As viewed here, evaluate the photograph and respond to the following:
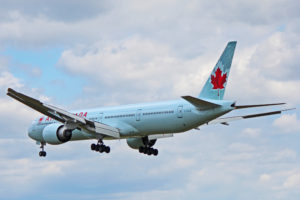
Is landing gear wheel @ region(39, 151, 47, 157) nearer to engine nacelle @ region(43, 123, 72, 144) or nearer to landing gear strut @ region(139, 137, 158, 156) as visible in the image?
engine nacelle @ region(43, 123, 72, 144)

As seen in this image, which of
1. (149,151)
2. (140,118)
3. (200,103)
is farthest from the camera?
(149,151)

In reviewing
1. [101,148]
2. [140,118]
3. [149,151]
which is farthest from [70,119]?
[149,151]

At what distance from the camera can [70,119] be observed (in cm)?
6550

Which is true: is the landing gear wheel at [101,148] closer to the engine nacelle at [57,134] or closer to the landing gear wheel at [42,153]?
the engine nacelle at [57,134]

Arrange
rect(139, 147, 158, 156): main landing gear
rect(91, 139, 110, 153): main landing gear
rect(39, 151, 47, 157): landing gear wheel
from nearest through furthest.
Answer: rect(91, 139, 110, 153): main landing gear → rect(139, 147, 158, 156): main landing gear → rect(39, 151, 47, 157): landing gear wheel

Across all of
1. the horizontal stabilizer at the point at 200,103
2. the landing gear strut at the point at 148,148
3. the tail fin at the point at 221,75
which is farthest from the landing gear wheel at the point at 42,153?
the horizontal stabilizer at the point at 200,103

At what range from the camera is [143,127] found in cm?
6444

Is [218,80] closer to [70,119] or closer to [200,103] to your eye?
[200,103]

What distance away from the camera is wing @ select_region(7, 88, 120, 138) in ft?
205

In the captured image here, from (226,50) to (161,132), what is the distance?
9.50 meters

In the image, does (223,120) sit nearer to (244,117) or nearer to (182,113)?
(244,117)

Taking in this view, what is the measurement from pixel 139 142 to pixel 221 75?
1433 cm

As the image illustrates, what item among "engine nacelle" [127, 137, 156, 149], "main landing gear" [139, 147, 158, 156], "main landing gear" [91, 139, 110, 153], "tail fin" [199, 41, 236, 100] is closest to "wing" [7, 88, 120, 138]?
"main landing gear" [91, 139, 110, 153]

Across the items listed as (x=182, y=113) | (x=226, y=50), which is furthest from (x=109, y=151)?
(x=226, y=50)
